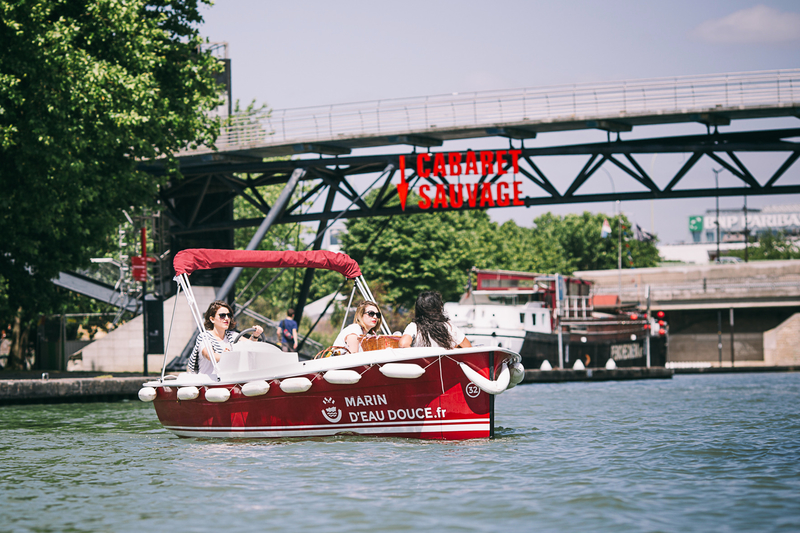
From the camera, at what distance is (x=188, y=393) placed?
13.4 metres

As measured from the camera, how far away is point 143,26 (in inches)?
961

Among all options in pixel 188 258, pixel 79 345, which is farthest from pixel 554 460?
pixel 79 345

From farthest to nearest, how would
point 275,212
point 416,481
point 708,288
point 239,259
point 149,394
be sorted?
1. point 708,288
2. point 275,212
3. point 149,394
4. point 239,259
5. point 416,481

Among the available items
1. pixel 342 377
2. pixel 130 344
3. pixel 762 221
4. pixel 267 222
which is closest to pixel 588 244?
pixel 130 344

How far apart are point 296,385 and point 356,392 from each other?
831 millimetres

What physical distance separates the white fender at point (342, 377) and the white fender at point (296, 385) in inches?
14.0

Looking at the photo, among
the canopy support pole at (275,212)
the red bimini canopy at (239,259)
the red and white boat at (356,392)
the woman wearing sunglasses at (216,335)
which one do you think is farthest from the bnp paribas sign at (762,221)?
the red and white boat at (356,392)

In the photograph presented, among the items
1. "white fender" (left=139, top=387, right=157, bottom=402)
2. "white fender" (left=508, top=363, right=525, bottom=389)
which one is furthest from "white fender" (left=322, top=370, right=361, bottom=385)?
"white fender" (left=139, top=387, right=157, bottom=402)

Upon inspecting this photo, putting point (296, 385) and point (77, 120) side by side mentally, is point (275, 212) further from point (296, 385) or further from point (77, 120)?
point (296, 385)

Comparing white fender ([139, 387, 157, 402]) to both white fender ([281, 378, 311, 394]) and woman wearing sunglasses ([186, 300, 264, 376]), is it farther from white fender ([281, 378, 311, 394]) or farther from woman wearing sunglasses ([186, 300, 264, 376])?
white fender ([281, 378, 311, 394])

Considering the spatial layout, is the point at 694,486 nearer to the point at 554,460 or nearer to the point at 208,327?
the point at 554,460

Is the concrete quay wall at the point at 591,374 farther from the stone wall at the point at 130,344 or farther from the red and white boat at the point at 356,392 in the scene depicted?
the red and white boat at the point at 356,392

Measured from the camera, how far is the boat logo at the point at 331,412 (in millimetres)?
12328

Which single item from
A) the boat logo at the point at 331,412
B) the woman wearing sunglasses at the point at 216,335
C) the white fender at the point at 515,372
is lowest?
the boat logo at the point at 331,412
